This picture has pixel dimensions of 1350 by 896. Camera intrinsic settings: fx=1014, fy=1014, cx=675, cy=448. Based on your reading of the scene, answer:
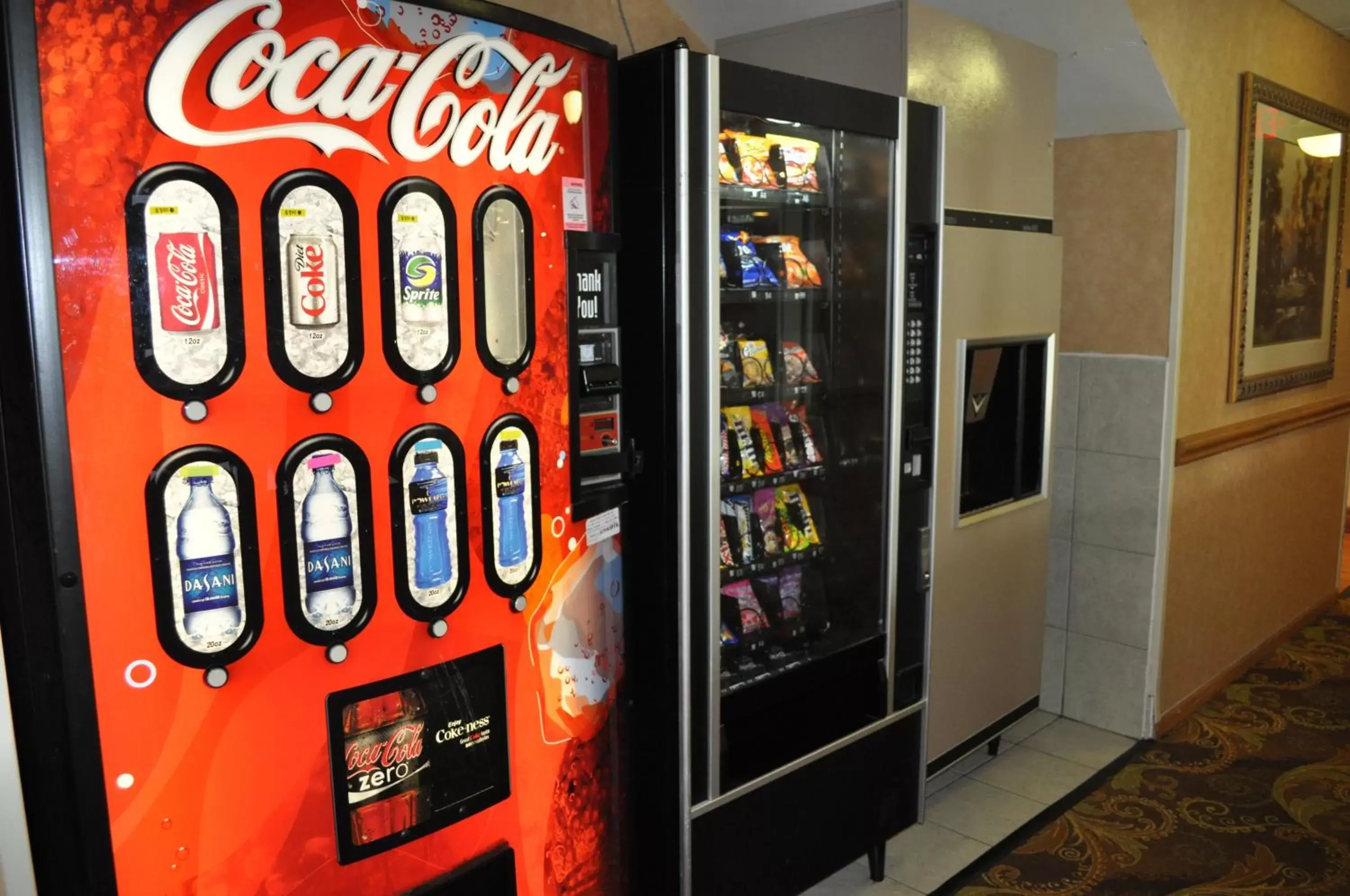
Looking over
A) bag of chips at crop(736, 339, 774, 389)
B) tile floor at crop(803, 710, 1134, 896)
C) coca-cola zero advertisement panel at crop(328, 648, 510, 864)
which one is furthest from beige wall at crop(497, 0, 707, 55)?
tile floor at crop(803, 710, 1134, 896)

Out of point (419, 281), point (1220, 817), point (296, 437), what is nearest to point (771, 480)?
point (419, 281)

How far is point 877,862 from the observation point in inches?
105

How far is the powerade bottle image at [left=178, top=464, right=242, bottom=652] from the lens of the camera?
145 centimetres

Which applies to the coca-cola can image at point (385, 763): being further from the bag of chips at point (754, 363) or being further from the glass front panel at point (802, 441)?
the bag of chips at point (754, 363)

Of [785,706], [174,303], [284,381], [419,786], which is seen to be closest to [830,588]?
[785,706]

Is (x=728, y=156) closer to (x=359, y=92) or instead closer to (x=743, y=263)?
(x=743, y=263)

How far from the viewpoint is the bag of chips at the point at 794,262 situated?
2.40m

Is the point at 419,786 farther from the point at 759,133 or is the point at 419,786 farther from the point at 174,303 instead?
the point at 759,133

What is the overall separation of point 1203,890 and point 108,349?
2.79 metres

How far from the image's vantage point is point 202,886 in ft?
4.94

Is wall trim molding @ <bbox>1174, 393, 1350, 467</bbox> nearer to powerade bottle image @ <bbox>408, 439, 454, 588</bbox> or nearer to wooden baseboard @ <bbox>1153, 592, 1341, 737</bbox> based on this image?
wooden baseboard @ <bbox>1153, 592, 1341, 737</bbox>

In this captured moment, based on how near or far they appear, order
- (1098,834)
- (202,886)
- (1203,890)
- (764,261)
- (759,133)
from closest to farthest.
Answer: (202,886) → (759,133) → (764,261) → (1203,890) → (1098,834)

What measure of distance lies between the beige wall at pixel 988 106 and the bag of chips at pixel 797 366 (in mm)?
613

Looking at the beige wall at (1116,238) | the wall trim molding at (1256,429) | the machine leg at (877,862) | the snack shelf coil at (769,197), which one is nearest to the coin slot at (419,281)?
the snack shelf coil at (769,197)
